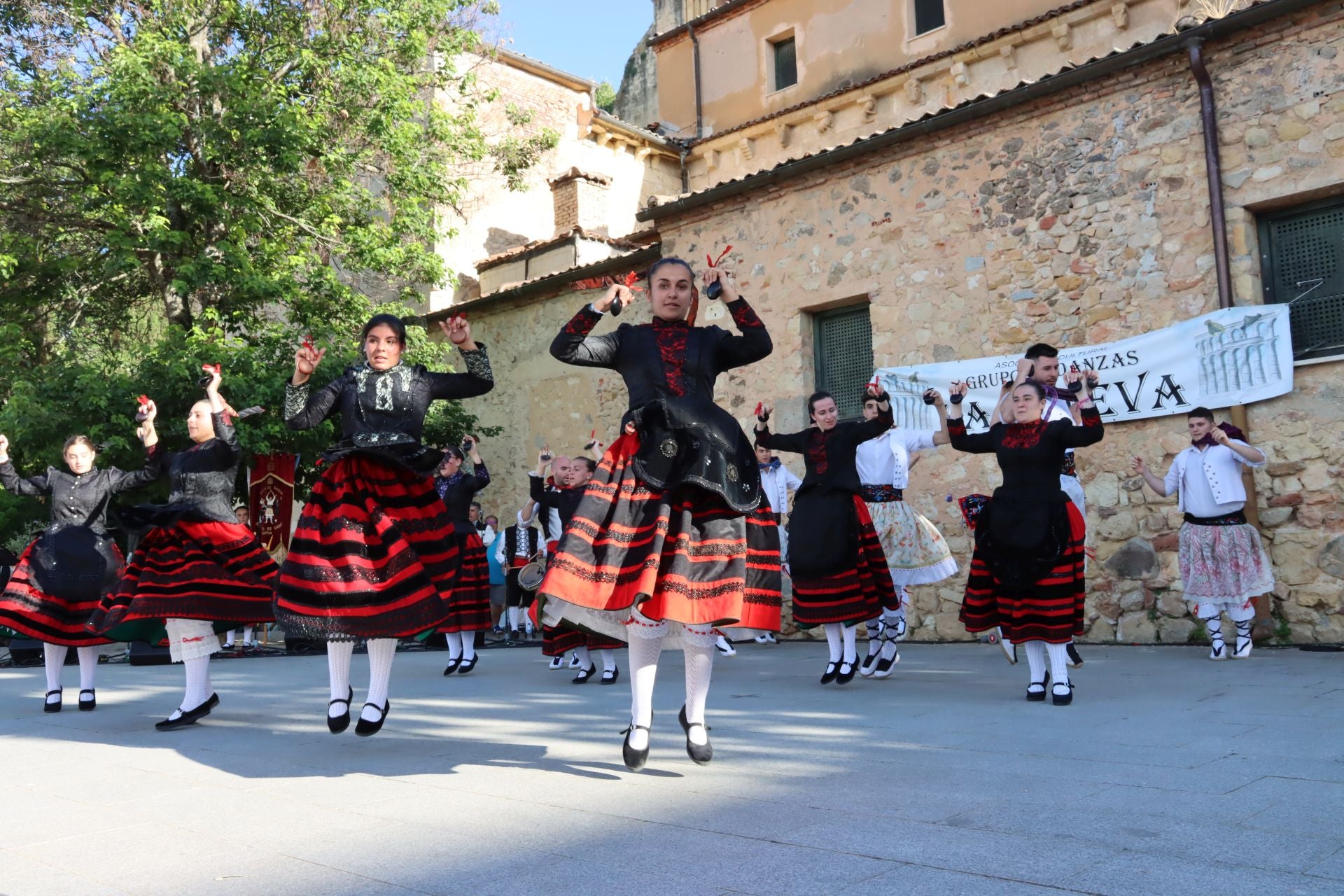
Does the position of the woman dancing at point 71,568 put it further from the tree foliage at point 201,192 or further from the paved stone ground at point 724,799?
the tree foliage at point 201,192

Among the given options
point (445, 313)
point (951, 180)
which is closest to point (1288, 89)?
point (951, 180)

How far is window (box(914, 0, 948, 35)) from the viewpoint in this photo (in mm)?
16047

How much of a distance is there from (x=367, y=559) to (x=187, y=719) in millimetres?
1783

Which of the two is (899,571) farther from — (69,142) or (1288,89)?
(69,142)

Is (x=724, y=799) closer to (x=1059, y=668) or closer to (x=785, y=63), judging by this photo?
(x=1059, y=668)

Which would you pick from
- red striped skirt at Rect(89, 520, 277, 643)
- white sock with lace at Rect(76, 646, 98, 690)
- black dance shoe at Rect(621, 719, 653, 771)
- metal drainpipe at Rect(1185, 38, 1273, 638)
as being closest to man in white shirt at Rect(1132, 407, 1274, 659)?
metal drainpipe at Rect(1185, 38, 1273, 638)

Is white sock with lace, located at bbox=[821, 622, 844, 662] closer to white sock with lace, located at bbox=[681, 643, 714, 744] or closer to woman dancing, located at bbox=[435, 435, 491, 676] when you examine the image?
white sock with lace, located at bbox=[681, 643, 714, 744]

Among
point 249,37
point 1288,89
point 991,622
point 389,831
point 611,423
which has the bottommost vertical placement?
point 389,831

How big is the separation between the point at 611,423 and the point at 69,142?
24.1 feet

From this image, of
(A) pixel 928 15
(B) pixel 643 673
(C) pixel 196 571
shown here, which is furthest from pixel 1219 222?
(A) pixel 928 15

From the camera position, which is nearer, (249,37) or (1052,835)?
(1052,835)

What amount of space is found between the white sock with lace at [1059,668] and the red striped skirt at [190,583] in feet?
13.0

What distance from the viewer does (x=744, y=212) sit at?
40.9ft

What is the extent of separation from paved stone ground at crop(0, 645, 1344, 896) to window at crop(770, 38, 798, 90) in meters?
13.9
